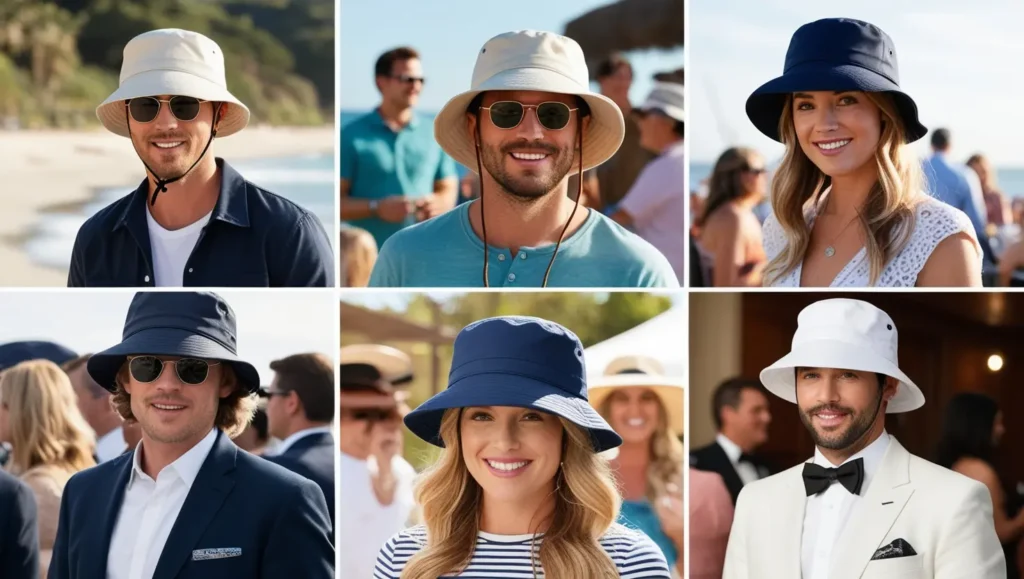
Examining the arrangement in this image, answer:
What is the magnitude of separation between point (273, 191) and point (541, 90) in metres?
1.04

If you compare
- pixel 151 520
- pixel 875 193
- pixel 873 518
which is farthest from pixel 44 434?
pixel 875 193

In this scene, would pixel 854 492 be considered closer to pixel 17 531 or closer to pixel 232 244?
pixel 232 244

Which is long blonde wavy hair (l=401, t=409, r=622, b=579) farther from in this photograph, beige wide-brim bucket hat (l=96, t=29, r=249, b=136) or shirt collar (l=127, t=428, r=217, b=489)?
beige wide-brim bucket hat (l=96, t=29, r=249, b=136)

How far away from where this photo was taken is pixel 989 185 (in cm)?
479

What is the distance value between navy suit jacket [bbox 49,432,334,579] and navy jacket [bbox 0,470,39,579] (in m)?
A: 0.20

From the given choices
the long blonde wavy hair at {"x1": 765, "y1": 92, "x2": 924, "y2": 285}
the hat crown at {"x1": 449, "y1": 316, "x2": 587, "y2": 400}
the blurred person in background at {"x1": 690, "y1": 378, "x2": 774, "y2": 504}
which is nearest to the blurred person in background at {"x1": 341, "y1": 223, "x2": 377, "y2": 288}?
the hat crown at {"x1": 449, "y1": 316, "x2": 587, "y2": 400}

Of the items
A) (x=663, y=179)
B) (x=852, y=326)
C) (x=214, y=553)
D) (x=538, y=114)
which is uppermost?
(x=538, y=114)

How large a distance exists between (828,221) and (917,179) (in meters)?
0.32

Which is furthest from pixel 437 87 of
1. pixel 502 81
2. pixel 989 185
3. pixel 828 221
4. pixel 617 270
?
pixel 989 185

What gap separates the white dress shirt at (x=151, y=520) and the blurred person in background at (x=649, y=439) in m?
1.39

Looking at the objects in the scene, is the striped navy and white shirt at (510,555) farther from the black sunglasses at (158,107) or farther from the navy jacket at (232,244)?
the black sunglasses at (158,107)

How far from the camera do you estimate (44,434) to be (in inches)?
196

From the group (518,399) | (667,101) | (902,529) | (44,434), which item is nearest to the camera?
(518,399)

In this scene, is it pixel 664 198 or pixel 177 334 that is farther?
pixel 664 198
